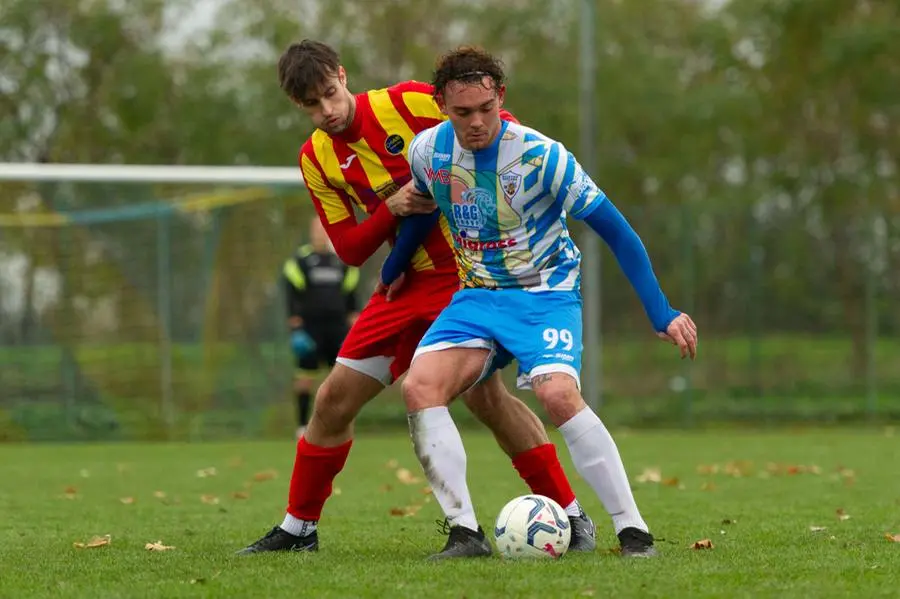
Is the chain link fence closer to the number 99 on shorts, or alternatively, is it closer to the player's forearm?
the player's forearm

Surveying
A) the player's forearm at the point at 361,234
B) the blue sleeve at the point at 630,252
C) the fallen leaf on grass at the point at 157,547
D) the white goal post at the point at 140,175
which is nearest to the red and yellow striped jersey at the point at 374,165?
the player's forearm at the point at 361,234

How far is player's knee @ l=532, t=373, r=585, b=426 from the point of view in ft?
18.7

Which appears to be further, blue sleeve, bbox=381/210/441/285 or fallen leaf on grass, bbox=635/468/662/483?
fallen leaf on grass, bbox=635/468/662/483

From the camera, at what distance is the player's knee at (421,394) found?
19.2 ft

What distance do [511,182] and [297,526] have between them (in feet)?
5.90

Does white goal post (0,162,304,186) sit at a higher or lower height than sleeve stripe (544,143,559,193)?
higher

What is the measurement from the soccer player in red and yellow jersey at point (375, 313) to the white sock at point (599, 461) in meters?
0.53

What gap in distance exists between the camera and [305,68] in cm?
593

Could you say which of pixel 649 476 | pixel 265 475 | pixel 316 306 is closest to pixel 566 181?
pixel 649 476

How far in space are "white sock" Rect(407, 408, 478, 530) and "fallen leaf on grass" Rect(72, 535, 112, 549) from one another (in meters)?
1.68

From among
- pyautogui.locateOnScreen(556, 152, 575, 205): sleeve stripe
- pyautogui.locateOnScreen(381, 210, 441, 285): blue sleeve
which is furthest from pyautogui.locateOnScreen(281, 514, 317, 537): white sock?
pyautogui.locateOnScreen(556, 152, 575, 205): sleeve stripe

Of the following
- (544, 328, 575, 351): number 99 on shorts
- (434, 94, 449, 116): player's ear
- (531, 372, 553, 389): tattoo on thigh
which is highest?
(434, 94, 449, 116): player's ear

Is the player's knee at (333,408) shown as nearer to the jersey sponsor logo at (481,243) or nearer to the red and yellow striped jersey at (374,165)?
the red and yellow striped jersey at (374,165)

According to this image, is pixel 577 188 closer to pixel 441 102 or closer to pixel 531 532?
pixel 441 102
